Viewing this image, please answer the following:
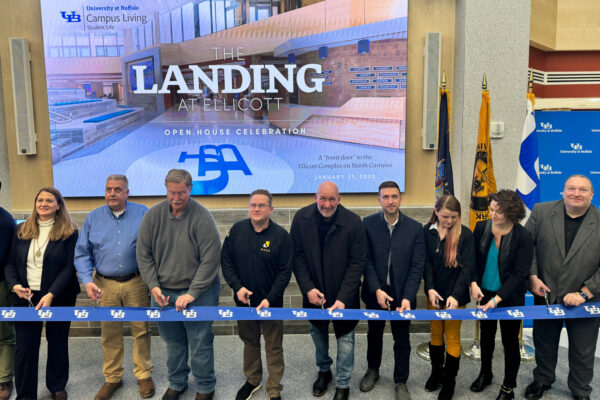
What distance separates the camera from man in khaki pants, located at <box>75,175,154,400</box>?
3346 mm

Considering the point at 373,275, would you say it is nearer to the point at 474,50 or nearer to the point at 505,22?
the point at 474,50

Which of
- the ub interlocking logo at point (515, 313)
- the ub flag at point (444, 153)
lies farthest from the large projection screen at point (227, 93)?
the ub interlocking logo at point (515, 313)

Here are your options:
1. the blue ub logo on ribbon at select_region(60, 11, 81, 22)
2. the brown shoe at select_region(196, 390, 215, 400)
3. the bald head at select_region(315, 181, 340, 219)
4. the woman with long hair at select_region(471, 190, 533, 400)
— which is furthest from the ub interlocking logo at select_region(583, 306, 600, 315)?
the blue ub logo on ribbon at select_region(60, 11, 81, 22)

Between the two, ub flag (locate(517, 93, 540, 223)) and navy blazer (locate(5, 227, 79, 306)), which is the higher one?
ub flag (locate(517, 93, 540, 223))

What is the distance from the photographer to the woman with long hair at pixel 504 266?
10.7 feet

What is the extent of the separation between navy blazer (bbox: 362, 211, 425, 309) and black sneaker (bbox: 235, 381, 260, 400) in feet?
3.86

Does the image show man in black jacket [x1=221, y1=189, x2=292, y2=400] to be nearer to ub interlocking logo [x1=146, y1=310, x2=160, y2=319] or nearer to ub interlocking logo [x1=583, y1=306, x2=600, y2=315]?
ub interlocking logo [x1=146, y1=310, x2=160, y2=319]

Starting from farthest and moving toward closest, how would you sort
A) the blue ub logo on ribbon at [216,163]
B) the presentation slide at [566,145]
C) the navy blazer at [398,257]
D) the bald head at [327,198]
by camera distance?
1. the presentation slide at [566,145]
2. the blue ub logo on ribbon at [216,163]
3. the navy blazer at [398,257]
4. the bald head at [327,198]

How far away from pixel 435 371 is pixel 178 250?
2174 mm

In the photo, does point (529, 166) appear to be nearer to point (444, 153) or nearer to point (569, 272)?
point (444, 153)

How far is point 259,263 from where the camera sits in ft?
10.8

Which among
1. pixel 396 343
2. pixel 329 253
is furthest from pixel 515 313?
pixel 329 253

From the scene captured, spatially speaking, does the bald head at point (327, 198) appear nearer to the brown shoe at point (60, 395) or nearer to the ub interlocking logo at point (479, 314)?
the ub interlocking logo at point (479, 314)

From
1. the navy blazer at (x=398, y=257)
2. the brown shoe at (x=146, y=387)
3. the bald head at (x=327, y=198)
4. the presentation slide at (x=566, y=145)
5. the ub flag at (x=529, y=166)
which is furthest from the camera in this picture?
the presentation slide at (x=566, y=145)
